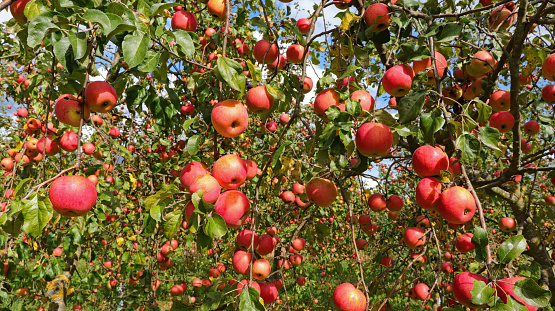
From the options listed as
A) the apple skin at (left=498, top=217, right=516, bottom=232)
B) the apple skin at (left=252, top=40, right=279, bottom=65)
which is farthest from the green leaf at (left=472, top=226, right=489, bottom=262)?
the apple skin at (left=498, top=217, right=516, bottom=232)

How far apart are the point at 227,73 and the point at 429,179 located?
1.04 meters

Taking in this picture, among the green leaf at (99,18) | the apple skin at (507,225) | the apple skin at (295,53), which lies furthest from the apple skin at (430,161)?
the apple skin at (507,225)

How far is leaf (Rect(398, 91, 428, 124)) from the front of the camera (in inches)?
50.2

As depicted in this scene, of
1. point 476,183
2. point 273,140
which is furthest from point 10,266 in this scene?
point 476,183

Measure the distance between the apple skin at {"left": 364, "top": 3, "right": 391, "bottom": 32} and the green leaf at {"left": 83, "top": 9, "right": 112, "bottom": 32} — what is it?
1162mm

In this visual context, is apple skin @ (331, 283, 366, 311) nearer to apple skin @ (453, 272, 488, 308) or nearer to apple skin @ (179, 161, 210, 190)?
apple skin @ (453, 272, 488, 308)

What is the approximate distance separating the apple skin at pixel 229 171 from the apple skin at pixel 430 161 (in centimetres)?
83

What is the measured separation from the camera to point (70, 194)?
4.15ft

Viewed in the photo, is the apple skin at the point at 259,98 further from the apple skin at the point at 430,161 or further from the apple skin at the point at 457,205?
the apple skin at the point at 457,205

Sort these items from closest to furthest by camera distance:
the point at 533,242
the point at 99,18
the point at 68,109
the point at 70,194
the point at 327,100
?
the point at 99,18 < the point at 70,194 < the point at 327,100 < the point at 68,109 < the point at 533,242

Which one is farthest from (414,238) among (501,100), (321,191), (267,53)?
(267,53)

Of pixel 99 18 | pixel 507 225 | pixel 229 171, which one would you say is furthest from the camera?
pixel 507 225

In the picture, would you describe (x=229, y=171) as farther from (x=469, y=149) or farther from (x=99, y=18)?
(x=469, y=149)

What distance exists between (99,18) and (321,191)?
1.38 metres
